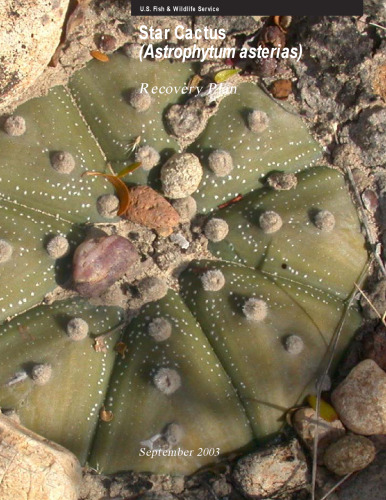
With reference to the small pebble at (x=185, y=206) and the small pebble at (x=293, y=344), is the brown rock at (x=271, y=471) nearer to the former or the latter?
the small pebble at (x=293, y=344)

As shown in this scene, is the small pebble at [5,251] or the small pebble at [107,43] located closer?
the small pebble at [5,251]

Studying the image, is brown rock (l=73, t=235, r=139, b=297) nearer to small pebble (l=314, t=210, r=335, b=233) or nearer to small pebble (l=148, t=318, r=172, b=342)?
small pebble (l=148, t=318, r=172, b=342)

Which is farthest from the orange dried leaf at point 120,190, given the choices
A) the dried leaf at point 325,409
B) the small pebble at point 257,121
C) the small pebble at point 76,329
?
the dried leaf at point 325,409

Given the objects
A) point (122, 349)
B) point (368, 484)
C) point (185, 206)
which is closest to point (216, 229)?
point (185, 206)

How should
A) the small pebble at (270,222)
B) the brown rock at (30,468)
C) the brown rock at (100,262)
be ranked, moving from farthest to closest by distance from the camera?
the small pebble at (270,222) → the brown rock at (100,262) → the brown rock at (30,468)

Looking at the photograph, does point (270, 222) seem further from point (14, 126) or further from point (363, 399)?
point (14, 126)

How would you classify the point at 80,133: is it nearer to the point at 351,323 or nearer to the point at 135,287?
the point at 135,287

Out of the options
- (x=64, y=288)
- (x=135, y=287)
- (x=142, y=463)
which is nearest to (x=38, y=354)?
(x=64, y=288)
